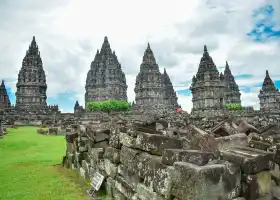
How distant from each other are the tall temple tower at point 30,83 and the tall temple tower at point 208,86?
3730cm

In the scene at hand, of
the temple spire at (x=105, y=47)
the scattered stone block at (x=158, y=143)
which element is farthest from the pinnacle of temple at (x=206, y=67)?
the scattered stone block at (x=158, y=143)

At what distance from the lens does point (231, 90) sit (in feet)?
239

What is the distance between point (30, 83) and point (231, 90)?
54.3 metres

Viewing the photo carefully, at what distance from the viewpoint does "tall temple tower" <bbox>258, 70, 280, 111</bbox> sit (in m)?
63.7

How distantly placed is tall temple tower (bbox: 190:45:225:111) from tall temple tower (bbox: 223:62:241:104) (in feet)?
57.0

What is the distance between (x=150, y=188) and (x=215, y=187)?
1335mm

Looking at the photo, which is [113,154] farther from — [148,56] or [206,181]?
[148,56]

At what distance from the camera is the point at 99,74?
246 feet

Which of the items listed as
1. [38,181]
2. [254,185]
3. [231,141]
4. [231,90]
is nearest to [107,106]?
[231,90]

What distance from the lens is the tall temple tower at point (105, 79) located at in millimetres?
72375

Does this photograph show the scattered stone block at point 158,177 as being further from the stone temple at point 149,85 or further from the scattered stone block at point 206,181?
the stone temple at point 149,85

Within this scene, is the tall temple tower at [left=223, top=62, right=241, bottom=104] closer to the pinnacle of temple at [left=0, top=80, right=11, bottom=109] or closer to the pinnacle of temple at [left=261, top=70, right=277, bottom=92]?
the pinnacle of temple at [left=261, top=70, right=277, bottom=92]

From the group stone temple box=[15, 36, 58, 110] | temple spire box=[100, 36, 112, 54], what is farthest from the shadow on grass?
temple spire box=[100, 36, 112, 54]

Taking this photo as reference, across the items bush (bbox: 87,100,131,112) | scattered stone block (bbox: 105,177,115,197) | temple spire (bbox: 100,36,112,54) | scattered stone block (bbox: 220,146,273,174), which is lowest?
scattered stone block (bbox: 105,177,115,197)
